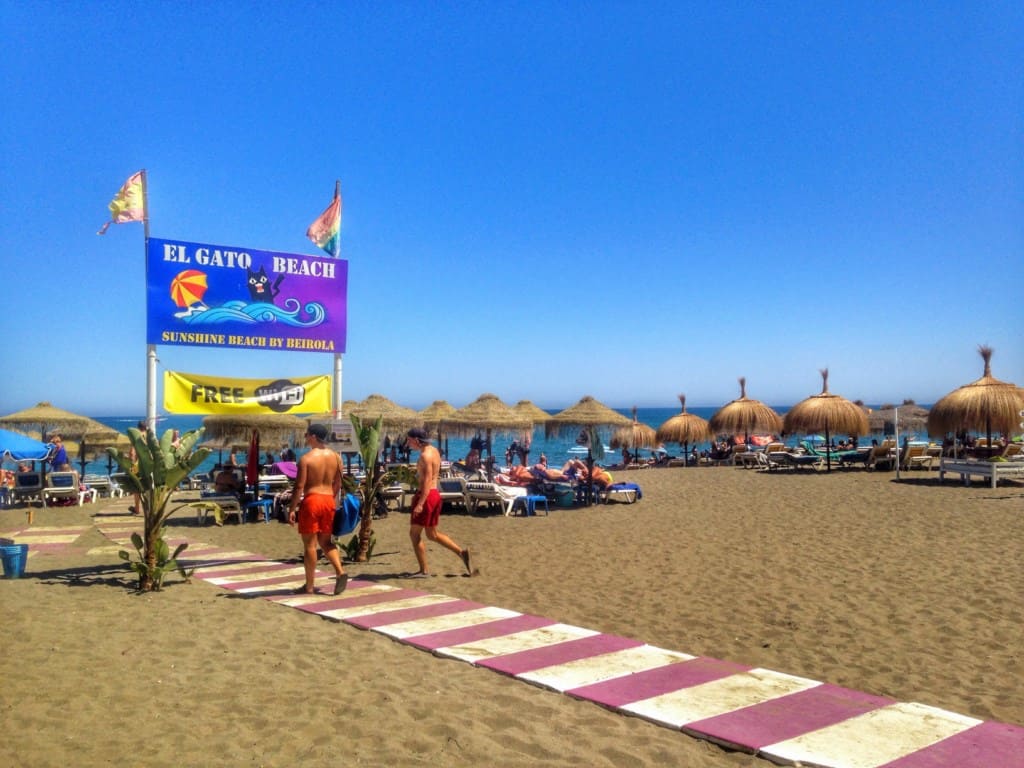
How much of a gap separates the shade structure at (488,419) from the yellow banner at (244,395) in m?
10.7

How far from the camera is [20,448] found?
16.9 meters

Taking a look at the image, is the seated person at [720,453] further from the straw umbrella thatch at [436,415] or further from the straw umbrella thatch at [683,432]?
the straw umbrella thatch at [436,415]

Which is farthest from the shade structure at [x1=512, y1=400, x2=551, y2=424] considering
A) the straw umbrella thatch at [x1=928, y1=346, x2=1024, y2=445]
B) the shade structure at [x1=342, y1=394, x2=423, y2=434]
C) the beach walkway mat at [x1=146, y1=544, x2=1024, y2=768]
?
the beach walkway mat at [x1=146, y1=544, x2=1024, y2=768]

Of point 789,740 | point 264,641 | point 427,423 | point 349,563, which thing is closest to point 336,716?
point 264,641

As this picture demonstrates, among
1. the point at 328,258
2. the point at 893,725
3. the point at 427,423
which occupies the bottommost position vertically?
the point at 893,725

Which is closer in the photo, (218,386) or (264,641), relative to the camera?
(264,641)

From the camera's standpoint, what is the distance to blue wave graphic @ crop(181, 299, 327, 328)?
9258 mm

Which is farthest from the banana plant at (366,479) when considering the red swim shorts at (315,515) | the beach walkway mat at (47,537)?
the beach walkway mat at (47,537)

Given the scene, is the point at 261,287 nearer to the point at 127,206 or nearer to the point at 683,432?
the point at 127,206

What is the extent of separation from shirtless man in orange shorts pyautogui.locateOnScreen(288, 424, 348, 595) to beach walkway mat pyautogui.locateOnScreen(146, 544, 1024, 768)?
0.32 m

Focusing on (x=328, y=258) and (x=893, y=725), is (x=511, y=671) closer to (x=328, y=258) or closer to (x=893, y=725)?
(x=893, y=725)

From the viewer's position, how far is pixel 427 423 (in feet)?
72.3

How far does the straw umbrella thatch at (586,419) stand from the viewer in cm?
1962

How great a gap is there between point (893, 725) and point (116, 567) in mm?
7029
